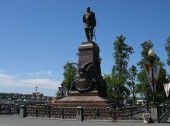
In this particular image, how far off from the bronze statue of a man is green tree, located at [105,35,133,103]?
29196 millimetres

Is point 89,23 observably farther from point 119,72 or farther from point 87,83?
point 119,72

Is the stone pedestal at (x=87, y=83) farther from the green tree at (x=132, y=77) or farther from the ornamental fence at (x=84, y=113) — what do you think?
the green tree at (x=132, y=77)

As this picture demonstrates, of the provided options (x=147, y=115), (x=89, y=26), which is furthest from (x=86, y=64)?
(x=147, y=115)

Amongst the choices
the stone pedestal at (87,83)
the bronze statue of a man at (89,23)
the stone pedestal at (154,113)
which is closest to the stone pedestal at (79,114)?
the stone pedestal at (87,83)

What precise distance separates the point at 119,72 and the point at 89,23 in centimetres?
3301

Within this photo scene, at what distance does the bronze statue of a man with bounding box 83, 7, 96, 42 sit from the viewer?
31266 millimetres

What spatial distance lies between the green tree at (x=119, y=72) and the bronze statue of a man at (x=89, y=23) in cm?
2920

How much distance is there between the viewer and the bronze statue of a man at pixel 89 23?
31266 mm

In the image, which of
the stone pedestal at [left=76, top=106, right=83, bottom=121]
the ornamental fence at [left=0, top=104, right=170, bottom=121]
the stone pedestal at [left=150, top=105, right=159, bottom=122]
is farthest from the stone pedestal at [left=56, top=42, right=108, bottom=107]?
the stone pedestal at [left=150, top=105, right=159, bottom=122]

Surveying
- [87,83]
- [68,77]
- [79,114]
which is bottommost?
[79,114]

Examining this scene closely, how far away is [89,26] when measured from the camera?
31.5 meters

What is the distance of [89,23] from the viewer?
103ft

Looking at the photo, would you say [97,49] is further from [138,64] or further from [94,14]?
[138,64]

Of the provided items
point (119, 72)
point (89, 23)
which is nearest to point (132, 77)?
point (119, 72)
